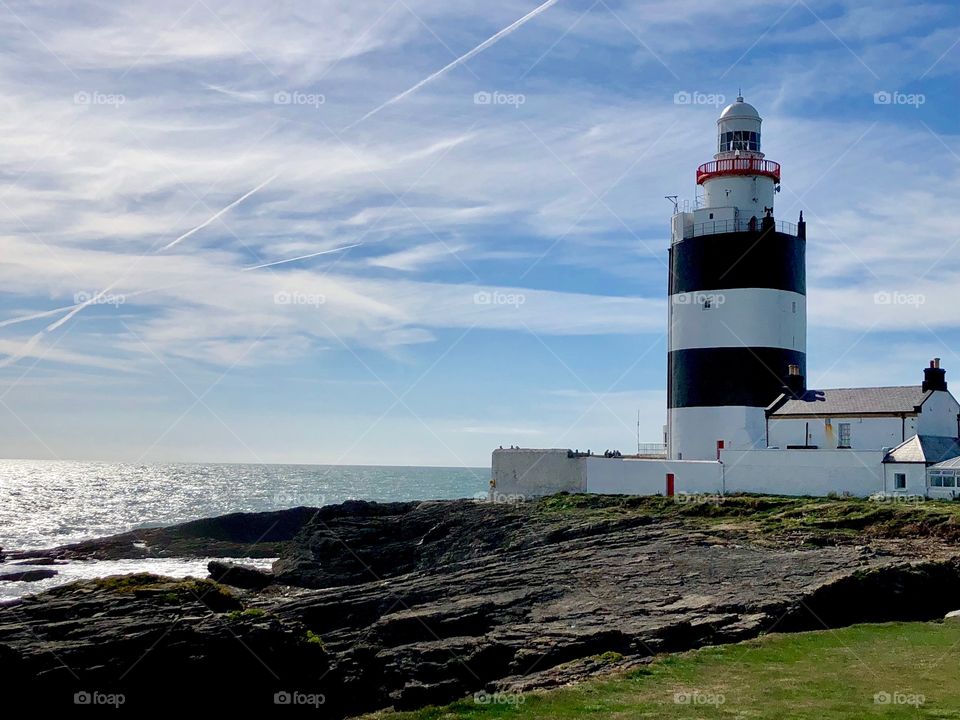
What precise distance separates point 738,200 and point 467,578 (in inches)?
936

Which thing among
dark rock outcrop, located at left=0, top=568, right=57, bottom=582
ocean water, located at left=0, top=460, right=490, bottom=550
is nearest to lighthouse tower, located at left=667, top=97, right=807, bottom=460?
dark rock outcrop, located at left=0, top=568, right=57, bottom=582

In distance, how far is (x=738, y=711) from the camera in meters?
12.5

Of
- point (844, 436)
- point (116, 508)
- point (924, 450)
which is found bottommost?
point (116, 508)

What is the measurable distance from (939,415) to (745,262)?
A: 9.94m

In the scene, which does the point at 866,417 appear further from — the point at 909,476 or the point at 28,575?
the point at 28,575

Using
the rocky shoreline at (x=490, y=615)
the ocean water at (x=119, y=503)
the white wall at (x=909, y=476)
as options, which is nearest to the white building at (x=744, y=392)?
the white wall at (x=909, y=476)

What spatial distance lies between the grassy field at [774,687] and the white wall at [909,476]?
1575 centimetres

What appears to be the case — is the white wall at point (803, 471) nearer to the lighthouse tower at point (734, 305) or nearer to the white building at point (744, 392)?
the white building at point (744, 392)

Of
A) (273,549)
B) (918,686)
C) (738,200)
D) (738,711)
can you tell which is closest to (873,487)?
(738,200)

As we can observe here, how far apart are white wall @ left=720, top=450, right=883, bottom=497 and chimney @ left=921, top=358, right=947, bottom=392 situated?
463 cm

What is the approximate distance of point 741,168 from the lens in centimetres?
3969

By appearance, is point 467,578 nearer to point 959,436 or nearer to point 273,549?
point 959,436

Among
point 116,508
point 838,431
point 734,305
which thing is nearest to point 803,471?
point 838,431

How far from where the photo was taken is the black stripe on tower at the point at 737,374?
127 ft
